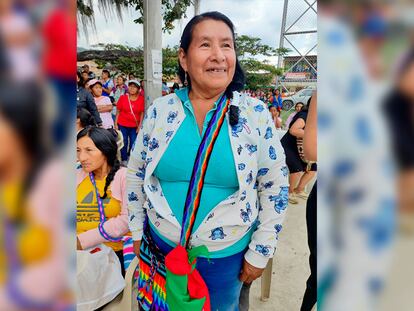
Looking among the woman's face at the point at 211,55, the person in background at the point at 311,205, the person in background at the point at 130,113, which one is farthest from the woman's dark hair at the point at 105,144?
the person in background at the point at 130,113

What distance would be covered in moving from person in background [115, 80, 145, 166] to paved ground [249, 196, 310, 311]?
2798mm

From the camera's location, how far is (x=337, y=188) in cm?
37

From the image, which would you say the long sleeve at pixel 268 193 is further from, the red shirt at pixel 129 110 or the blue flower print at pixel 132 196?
the red shirt at pixel 129 110

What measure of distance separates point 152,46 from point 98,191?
5.30 ft

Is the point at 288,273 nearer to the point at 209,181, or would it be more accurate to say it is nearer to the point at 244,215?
the point at 244,215

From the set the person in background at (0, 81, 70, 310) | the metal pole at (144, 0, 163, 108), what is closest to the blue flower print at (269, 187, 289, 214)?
the person in background at (0, 81, 70, 310)

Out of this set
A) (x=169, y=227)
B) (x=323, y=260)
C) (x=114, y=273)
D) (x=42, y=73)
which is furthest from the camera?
(x=114, y=273)

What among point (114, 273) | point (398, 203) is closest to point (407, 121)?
point (398, 203)

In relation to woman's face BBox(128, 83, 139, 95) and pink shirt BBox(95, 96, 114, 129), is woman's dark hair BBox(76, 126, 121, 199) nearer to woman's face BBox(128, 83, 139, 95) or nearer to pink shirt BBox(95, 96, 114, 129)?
pink shirt BBox(95, 96, 114, 129)

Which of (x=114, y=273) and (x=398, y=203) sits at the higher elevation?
(x=398, y=203)

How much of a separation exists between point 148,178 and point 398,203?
113cm

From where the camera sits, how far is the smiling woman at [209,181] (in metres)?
1.28

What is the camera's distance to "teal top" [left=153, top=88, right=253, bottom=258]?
4.19ft

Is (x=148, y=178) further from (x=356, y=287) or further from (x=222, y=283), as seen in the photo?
(x=356, y=287)
